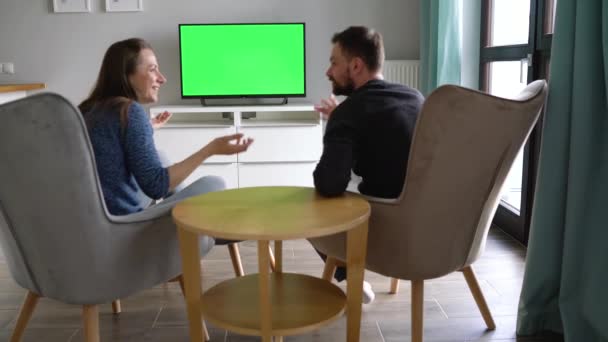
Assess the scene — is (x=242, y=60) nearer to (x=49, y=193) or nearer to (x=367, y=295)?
(x=367, y=295)

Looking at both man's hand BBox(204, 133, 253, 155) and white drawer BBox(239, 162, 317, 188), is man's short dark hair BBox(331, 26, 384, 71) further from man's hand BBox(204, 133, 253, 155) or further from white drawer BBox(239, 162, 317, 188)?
white drawer BBox(239, 162, 317, 188)

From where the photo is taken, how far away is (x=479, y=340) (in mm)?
2182

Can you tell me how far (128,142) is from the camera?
1915mm

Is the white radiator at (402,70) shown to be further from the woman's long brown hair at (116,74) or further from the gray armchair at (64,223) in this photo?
→ the gray armchair at (64,223)

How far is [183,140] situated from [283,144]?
0.75 meters

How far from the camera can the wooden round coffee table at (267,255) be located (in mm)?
1583

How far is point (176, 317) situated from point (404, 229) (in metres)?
1.09

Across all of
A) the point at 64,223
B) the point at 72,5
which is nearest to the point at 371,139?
the point at 64,223

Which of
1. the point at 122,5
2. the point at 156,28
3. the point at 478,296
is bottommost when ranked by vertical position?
the point at 478,296

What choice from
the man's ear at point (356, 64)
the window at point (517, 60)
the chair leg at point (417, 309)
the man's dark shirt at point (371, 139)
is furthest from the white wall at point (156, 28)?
the chair leg at point (417, 309)

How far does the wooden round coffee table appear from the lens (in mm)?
1583

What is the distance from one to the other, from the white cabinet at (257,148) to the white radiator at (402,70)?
776mm

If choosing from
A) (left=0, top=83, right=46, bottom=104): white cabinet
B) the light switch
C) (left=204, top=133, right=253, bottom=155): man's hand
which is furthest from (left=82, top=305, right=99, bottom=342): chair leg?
the light switch

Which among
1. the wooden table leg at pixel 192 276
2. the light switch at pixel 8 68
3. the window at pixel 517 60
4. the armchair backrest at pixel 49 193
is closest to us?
the armchair backrest at pixel 49 193
